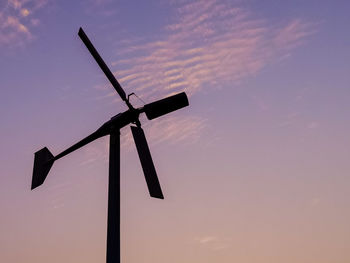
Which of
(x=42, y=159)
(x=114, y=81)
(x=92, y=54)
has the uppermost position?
(x=92, y=54)

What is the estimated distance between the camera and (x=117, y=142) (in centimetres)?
1512

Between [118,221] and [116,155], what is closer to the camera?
[118,221]

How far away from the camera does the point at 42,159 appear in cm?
1864

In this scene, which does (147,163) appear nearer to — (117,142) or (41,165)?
(117,142)

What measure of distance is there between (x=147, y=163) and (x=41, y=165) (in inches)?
Result: 257

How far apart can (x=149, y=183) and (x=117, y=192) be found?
3.96 feet

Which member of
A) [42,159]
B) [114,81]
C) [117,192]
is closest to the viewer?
[117,192]

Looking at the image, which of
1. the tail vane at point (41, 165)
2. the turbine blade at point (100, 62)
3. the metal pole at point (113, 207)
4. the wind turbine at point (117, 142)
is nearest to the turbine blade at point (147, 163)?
the wind turbine at point (117, 142)

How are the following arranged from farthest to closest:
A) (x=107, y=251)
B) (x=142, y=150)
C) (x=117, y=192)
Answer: (x=142, y=150)
(x=117, y=192)
(x=107, y=251)

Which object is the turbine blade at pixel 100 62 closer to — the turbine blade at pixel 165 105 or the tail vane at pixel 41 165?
the turbine blade at pixel 165 105

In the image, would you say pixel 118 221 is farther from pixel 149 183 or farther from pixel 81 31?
pixel 81 31

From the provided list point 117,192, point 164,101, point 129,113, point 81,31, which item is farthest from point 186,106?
point 81,31

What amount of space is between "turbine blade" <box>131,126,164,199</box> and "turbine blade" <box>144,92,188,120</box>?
915 millimetres

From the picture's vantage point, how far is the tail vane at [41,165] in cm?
1819
